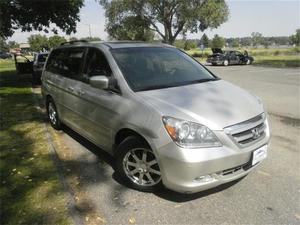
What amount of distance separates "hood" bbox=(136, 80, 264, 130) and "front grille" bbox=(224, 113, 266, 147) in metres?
0.06

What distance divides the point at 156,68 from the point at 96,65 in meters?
0.90

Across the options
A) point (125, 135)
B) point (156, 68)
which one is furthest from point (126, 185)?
point (156, 68)

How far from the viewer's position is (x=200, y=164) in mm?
3104

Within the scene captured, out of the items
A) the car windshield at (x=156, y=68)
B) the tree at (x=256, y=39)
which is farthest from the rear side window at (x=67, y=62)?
the tree at (x=256, y=39)

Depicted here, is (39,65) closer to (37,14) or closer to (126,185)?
(37,14)

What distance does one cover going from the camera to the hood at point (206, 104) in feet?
10.7

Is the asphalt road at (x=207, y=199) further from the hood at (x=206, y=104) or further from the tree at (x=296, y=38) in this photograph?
the tree at (x=296, y=38)

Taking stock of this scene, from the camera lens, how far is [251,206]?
349cm

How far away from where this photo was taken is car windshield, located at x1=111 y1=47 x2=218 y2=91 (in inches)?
160

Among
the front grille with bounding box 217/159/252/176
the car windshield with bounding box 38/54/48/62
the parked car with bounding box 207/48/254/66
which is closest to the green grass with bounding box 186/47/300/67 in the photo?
the parked car with bounding box 207/48/254/66

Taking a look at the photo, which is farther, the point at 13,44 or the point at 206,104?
the point at 13,44

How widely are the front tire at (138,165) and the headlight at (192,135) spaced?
441mm

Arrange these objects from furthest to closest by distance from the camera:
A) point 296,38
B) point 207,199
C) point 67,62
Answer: point 296,38
point 67,62
point 207,199

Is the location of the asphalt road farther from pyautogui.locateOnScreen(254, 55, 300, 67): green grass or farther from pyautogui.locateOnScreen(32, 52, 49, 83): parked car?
pyautogui.locateOnScreen(254, 55, 300, 67): green grass
